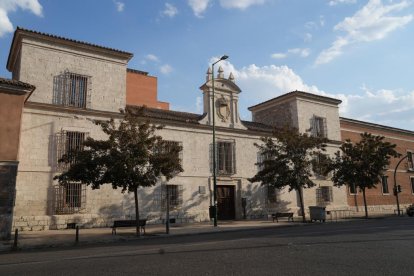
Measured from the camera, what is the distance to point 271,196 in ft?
94.0

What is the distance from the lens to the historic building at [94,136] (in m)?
19.2

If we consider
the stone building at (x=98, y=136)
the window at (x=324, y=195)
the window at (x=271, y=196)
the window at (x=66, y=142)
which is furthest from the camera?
the window at (x=324, y=195)

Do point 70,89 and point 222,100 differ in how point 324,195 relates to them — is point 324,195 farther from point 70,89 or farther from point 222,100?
point 70,89

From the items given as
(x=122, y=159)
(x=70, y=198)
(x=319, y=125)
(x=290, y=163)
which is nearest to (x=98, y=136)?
(x=70, y=198)

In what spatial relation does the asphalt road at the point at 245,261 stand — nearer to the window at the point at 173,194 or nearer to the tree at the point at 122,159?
the tree at the point at 122,159

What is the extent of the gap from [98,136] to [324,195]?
793 inches

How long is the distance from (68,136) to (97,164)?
5412 mm

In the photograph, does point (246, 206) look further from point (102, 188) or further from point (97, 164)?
point (97, 164)

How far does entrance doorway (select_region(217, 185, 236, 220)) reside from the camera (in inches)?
1032

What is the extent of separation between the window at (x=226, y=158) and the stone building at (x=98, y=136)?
2.8 inches

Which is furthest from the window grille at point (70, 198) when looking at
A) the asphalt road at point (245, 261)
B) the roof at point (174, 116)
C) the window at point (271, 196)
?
the window at point (271, 196)

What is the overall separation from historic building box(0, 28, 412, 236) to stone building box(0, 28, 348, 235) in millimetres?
51

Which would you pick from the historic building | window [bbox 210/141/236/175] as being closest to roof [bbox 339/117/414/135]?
the historic building

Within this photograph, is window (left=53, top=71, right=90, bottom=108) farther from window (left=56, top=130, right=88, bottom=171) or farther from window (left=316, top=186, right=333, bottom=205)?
window (left=316, top=186, right=333, bottom=205)
